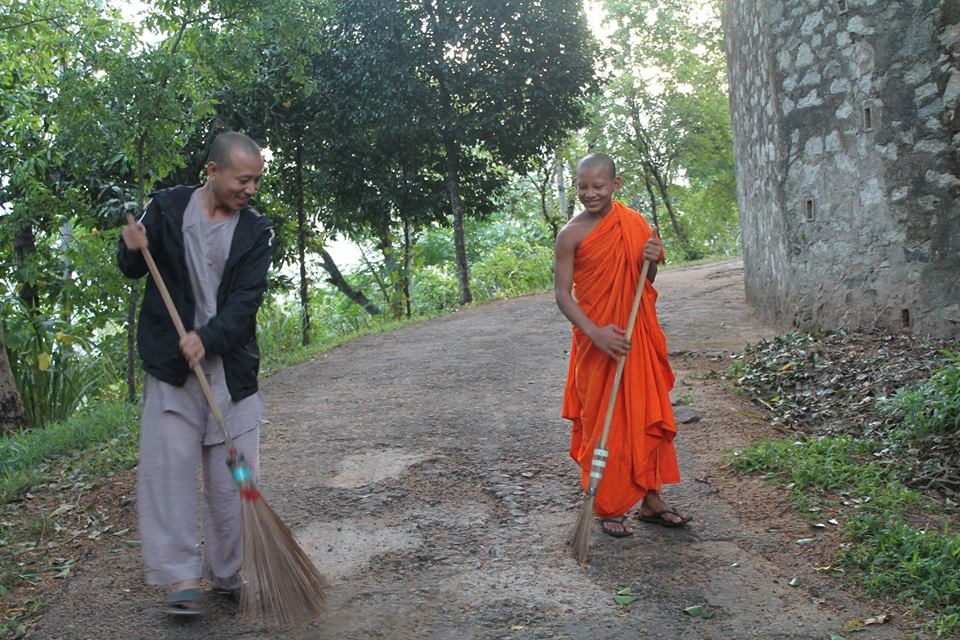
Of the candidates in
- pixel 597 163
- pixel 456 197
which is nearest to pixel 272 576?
pixel 597 163

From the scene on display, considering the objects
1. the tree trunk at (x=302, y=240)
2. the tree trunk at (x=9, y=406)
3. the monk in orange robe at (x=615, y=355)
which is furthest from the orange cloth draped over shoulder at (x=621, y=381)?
the tree trunk at (x=302, y=240)

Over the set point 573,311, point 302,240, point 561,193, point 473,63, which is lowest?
point 573,311

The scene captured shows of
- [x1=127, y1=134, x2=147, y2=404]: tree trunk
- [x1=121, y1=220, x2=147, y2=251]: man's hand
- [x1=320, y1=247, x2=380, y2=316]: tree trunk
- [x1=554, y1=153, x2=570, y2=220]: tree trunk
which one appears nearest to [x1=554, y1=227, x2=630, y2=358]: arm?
[x1=121, y1=220, x2=147, y2=251]: man's hand

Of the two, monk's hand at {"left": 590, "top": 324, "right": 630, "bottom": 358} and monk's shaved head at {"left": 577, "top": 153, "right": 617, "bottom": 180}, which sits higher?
monk's shaved head at {"left": 577, "top": 153, "right": 617, "bottom": 180}

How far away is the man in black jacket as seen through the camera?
3.54 metres

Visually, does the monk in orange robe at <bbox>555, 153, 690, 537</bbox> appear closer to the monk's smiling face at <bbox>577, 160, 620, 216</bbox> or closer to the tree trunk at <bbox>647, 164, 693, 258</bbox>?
the monk's smiling face at <bbox>577, 160, 620, 216</bbox>

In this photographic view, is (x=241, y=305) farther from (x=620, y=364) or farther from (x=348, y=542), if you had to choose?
(x=620, y=364)

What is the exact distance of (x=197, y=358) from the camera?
11.4ft

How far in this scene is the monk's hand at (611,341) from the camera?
4.28 metres

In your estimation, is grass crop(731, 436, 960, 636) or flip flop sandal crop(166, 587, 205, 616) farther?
grass crop(731, 436, 960, 636)

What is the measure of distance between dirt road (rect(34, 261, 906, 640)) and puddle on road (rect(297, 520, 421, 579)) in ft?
0.04

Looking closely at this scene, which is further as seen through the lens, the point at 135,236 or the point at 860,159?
the point at 860,159

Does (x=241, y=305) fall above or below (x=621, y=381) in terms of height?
above

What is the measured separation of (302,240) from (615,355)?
1035 centimetres
